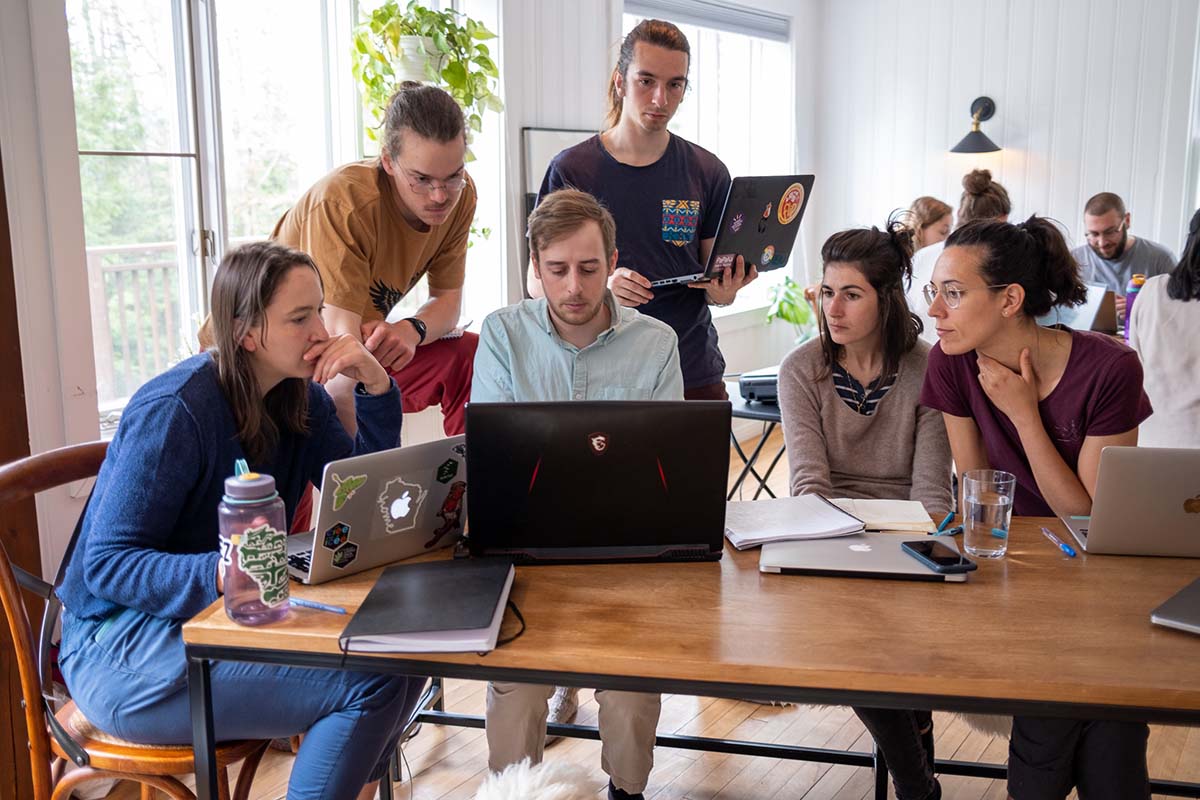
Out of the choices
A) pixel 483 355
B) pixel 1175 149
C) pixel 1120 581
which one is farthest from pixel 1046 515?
pixel 1175 149

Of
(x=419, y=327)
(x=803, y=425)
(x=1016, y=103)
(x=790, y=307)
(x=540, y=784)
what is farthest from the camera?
(x=790, y=307)

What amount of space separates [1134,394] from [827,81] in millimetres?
4887

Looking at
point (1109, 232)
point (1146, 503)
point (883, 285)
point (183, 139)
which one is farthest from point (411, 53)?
point (1109, 232)

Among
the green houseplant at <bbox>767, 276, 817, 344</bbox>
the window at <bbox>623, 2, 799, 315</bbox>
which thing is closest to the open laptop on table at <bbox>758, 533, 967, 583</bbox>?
the window at <bbox>623, 2, 799, 315</bbox>

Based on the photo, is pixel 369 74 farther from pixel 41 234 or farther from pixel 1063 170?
pixel 1063 170

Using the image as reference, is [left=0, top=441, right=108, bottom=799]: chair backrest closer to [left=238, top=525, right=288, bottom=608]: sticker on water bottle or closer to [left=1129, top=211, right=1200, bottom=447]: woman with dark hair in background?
[left=238, top=525, right=288, bottom=608]: sticker on water bottle

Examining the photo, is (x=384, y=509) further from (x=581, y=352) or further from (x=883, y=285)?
(x=883, y=285)

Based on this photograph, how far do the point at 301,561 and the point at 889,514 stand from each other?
97 centimetres

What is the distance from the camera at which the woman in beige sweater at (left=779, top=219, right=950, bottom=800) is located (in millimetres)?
2314

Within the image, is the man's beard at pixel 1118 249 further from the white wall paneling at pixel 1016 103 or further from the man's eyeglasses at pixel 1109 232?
the white wall paneling at pixel 1016 103

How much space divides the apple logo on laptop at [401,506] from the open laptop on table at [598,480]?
0.10m

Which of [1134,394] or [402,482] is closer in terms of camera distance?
[402,482]

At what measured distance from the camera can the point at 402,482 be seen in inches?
63.5

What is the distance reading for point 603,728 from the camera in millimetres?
2115
